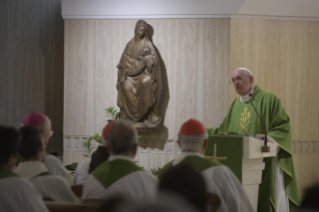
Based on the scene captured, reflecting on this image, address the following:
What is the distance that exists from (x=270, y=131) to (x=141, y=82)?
10.8 feet

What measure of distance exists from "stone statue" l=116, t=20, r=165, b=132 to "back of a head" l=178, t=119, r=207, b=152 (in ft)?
16.1

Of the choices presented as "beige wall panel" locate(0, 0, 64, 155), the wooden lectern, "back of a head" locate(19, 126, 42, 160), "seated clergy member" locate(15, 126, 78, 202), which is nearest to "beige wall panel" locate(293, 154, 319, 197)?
the wooden lectern

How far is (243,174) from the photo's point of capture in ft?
16.0

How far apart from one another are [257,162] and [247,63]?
14.0 feet

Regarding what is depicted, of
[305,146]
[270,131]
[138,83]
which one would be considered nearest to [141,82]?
[138,83]

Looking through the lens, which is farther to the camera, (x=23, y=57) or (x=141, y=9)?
(x=23, y=57)

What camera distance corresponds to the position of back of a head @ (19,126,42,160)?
124 inches

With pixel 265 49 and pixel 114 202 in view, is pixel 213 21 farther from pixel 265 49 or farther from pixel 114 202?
pixel 114 202

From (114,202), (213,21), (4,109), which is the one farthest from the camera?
(4,109)

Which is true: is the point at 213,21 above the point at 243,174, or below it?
above

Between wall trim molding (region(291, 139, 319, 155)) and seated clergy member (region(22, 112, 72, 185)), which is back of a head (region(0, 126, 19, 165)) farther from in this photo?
wall trim molding (region(291, 139, 319, 155))

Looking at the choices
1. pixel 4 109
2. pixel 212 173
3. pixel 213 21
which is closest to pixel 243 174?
pixel 212 173

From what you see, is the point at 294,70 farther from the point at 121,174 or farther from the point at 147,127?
the point at 121,174

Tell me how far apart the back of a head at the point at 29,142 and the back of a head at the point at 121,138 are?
533 millimetres
